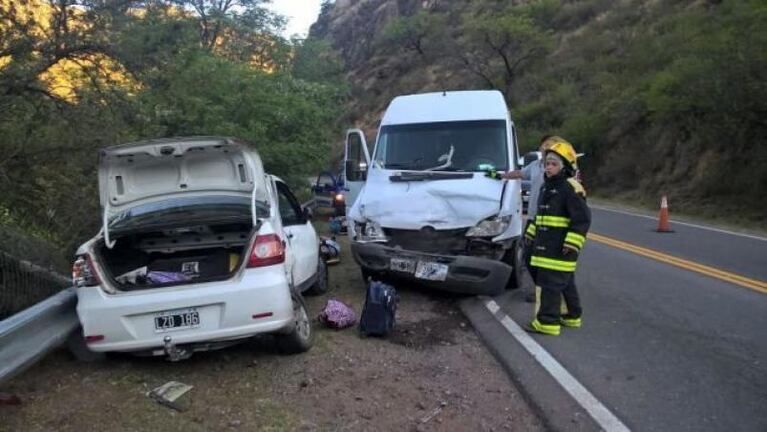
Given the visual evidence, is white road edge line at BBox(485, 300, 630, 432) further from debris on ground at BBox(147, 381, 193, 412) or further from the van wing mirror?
the van wing mirror

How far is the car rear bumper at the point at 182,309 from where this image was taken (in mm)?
4961

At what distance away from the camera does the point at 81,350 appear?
549 cm

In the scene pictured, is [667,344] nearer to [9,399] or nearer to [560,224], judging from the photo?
[560,224]

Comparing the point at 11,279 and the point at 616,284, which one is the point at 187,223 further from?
the point at 616,284

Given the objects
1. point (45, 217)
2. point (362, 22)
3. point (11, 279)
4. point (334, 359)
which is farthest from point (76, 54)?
point (362, 22)

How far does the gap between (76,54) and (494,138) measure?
555cm

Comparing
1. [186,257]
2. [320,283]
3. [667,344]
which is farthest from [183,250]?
[667,344]

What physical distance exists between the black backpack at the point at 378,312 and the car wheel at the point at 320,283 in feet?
5.89

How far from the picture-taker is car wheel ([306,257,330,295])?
814 cm

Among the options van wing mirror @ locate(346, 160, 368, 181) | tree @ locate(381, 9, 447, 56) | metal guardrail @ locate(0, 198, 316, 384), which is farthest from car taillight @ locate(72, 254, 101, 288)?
tree @ locate(381, 9, 447, 56)

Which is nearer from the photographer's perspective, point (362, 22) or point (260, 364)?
point (260, 364)

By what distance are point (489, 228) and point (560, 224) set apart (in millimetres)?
1186

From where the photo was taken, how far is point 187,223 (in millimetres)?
5750

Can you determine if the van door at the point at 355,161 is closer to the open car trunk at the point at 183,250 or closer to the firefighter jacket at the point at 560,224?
the firefighter jacket at the point at 560,224
